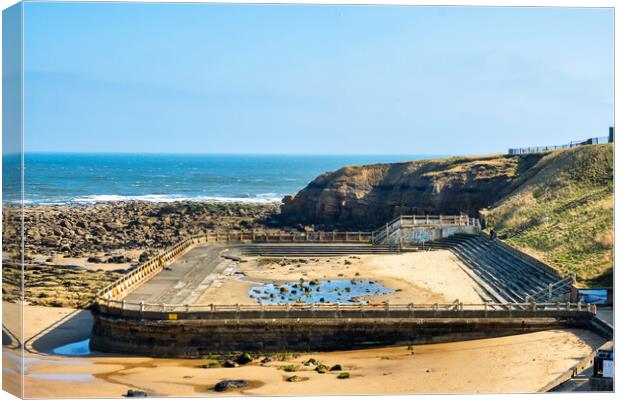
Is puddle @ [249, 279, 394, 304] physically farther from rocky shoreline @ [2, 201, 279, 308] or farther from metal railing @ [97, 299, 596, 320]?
rocky shoreline @ [2, 201, 279, 308]

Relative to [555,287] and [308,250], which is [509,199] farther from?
[555,287]

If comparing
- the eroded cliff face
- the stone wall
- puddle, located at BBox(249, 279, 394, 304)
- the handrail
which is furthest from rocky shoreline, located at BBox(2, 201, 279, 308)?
the handrail

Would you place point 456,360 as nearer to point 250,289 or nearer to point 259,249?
point 250,289

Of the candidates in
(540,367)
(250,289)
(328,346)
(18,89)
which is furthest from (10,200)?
(250,289)

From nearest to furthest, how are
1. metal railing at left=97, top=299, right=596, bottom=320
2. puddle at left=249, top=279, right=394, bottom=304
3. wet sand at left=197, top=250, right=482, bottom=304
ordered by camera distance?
metal railing at left=97, top=299, right=596, bottom=320
puddle at left=249, top=279, right=394, bottom=304
wet sand at left=197, top=250, right=482, bottom=304

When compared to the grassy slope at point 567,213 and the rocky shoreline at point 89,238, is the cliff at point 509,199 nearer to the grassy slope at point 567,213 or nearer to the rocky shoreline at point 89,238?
the grassy slope at point 567,213

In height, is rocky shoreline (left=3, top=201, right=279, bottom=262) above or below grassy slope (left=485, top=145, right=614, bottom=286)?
below

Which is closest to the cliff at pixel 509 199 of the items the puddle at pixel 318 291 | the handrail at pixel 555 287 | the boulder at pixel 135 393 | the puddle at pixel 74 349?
the handrail at pixel 555 287
